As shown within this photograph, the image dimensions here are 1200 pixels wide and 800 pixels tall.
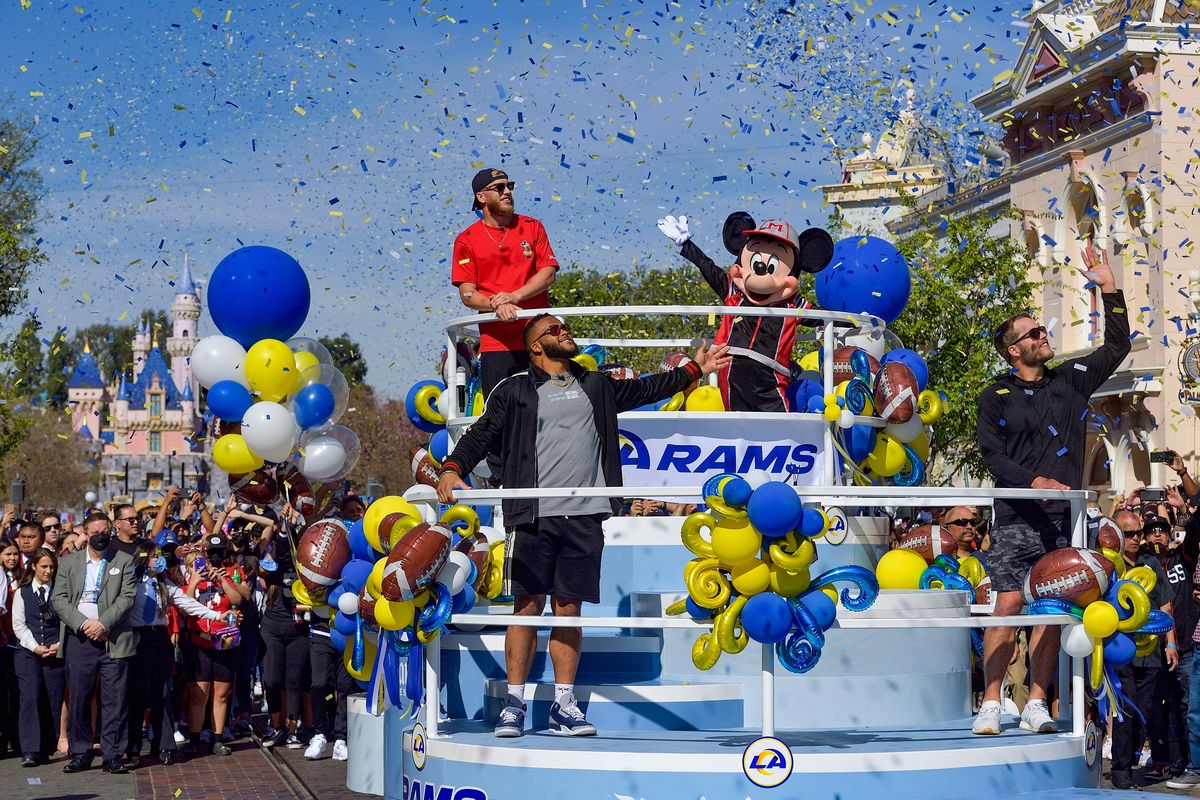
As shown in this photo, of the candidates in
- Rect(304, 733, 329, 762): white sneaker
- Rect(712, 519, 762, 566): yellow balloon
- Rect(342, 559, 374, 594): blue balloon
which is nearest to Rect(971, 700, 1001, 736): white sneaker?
Rect(712, 519, 762, 566): yellow balloon

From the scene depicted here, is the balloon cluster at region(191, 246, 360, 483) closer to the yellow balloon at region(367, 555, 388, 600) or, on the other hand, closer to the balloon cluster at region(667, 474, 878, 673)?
the yellow balloon at region(367, 555, 388, 600)

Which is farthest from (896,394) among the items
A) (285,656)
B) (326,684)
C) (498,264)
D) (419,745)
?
(285,656)

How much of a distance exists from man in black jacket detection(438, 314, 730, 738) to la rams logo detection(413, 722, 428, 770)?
1.23ft

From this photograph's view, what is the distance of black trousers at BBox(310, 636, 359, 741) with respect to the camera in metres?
15.1

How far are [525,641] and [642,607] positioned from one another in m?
1.30

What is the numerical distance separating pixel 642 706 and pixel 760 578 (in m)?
1.28

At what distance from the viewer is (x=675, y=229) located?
11039 millimetres

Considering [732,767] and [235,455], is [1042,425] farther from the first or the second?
[235,455]

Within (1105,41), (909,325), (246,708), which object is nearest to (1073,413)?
(246,708)

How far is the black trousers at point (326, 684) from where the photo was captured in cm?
1508

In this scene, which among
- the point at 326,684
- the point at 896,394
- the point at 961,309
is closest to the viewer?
the point at 896,394

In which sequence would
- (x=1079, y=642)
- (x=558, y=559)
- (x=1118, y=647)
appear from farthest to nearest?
(x=558, y=559), (x=1118, y=647), (x=1079, y=642)

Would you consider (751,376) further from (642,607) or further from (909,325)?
(909,325)

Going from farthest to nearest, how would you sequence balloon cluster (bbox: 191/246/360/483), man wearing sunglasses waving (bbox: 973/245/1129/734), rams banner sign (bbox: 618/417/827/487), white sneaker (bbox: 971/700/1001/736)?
1. balloon cluster (bbox: 191/246/360/483)
2. rams banner sign (bbox: 618/417/827/487)
3. man wearing sunglasses waving (bbox: 973/245/1129/734)
4. white sneaker (bbox: 971/700/1001/736)
